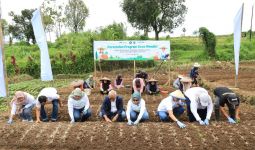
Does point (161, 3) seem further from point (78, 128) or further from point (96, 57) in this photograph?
point (78, 128)

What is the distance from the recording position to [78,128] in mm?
7684

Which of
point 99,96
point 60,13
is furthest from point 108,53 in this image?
point 60,13

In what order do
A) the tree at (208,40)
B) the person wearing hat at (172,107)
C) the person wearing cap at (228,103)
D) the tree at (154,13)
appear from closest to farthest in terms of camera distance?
the person wearing hat at (172,107) → the person wearing cap at (228,103) → the tree at (208,40) → the tree at (154,13)

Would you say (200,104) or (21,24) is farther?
(21,24)

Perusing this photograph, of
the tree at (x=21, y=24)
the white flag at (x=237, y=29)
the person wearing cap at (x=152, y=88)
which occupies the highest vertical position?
the tree at (x=21, y=24)

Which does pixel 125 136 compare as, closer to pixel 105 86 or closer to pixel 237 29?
pixel 105 86

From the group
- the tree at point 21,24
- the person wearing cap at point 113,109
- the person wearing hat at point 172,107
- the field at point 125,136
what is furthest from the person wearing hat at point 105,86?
the tree at point 21,24

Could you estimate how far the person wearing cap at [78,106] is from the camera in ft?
27.3

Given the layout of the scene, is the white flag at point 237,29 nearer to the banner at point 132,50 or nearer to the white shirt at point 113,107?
the banner at point 132,50

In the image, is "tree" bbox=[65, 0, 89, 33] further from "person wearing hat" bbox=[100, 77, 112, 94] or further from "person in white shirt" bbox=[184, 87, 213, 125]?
"person in white shirt" bbox=[184, 87, 213, 125]

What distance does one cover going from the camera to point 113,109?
8.58 meters

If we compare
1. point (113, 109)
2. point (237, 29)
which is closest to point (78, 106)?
point (113, 109)

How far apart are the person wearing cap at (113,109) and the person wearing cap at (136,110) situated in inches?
12.6

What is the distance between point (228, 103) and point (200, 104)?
0.69m
